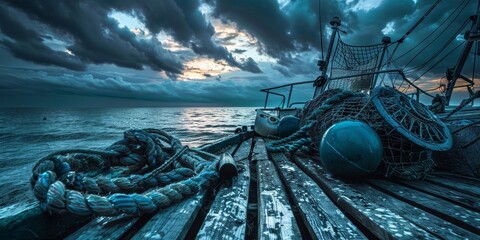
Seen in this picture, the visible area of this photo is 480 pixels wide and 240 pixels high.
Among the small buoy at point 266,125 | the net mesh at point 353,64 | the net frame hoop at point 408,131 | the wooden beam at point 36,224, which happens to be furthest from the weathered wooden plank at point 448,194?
the net mesh at point 353,64

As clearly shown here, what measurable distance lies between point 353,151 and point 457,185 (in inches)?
50.5

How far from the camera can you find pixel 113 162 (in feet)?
9.43

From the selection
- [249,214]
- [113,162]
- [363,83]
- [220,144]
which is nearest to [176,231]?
[249,214]

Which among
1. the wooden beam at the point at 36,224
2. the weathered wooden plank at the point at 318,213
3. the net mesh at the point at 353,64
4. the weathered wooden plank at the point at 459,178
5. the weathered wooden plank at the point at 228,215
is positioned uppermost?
the net mesh at the point at 353,64

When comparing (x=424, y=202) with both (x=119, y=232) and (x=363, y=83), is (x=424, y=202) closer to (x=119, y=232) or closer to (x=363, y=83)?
(x=119, y=232)

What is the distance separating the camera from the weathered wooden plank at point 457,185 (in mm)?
2350

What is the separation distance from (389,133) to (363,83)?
9239 millimetres

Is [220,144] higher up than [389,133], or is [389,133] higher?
[389,133]

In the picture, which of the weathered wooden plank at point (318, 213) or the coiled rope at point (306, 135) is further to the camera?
the coiled rope at point (306, 135)

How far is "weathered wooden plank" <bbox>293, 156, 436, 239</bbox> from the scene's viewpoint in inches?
55.9

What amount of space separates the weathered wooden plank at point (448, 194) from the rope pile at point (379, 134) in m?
0.16

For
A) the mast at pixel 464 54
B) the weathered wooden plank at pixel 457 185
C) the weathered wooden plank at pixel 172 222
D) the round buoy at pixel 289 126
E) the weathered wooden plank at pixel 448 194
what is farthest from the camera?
the mast at pixel 464 54

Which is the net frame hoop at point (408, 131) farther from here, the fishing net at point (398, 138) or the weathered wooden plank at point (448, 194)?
the weathered wooden plank at point (448, 194)

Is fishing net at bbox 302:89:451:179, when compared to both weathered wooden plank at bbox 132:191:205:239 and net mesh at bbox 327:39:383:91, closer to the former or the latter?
weathered wooden plank at bbox 132:191:205:239
